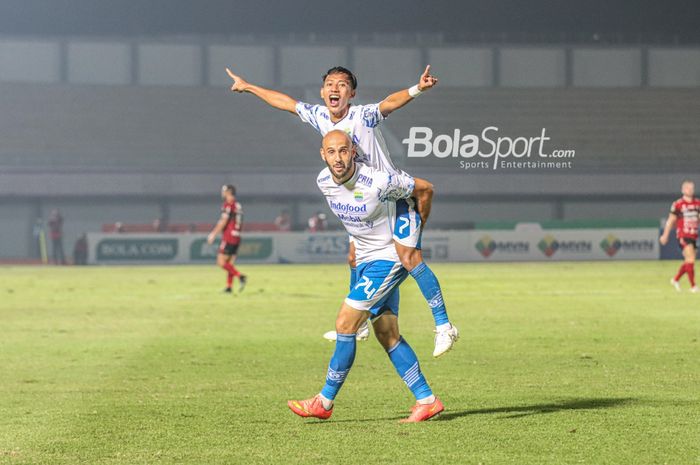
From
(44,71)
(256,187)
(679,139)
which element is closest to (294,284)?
(256,187)

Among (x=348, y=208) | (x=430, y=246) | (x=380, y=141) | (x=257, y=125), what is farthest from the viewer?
(x=257, y=125)

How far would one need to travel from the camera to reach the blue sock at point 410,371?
7965mm

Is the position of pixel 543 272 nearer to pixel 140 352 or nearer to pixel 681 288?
pixel 681 288

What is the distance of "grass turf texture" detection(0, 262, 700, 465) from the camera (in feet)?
22.7

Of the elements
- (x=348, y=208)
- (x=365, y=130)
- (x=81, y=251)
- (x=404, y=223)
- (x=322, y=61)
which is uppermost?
(x=322, y=61)

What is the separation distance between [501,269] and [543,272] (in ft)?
8.89

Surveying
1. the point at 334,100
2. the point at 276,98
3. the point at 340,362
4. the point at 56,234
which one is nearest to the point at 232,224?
the point at 276,98

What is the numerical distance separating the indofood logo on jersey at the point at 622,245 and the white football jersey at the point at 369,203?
1413 inches

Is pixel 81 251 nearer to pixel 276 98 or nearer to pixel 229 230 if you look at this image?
pixel 229 230

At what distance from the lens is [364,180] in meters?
7.48

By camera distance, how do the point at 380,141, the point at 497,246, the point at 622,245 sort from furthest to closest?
the point at 497,246 < the point at 622,245 < the point at 380,141

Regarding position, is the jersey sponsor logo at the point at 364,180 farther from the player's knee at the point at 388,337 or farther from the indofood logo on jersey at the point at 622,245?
the indofood logo on jersey at the point at 622,245

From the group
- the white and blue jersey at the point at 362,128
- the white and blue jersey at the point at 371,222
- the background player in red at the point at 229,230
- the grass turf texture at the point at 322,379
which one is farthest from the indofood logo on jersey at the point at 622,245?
the white and blue jersey at the point at 371,222

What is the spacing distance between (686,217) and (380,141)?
669 inches
